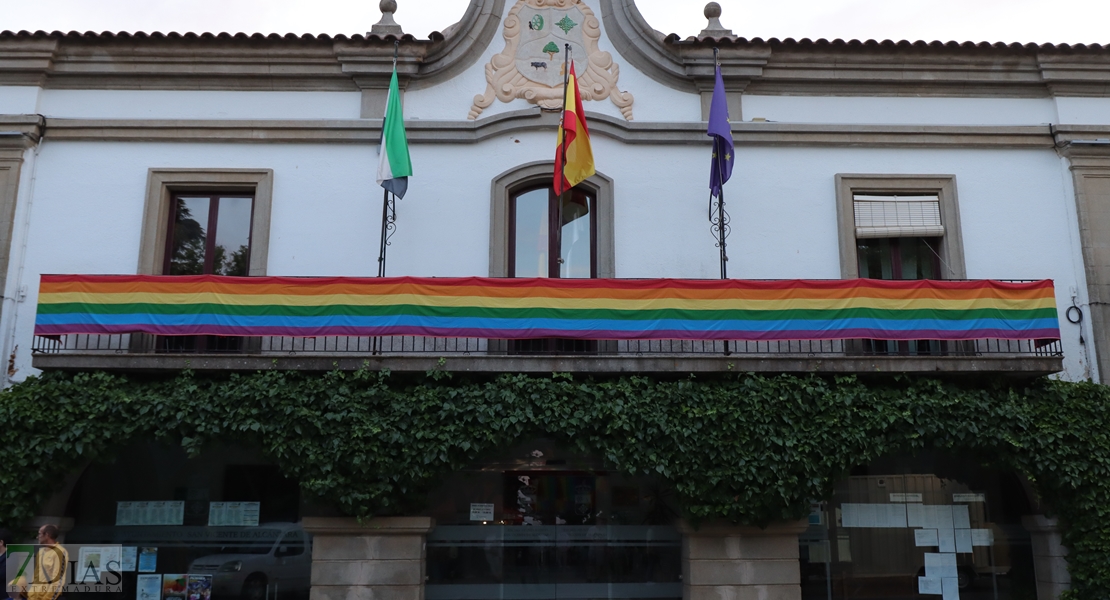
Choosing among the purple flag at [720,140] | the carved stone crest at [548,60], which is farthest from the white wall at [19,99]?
the purple flag at [720,140]

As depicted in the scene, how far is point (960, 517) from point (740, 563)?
121 inches

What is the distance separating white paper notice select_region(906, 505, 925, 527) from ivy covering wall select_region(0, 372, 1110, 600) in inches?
57.3

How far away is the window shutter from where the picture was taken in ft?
40.5

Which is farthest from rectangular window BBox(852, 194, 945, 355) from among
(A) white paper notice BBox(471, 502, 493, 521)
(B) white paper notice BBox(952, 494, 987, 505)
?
(A) white paper notice BBox(471, 502, 493, 521)

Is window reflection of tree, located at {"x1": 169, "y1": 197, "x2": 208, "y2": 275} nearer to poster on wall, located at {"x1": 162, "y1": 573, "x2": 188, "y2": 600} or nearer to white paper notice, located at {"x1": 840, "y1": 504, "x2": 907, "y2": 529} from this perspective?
poster on wall, located at {"x1": 162, "y1": 573, "x2": 188, "y2": 600}

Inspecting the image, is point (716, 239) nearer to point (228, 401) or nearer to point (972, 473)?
point (972, 473)

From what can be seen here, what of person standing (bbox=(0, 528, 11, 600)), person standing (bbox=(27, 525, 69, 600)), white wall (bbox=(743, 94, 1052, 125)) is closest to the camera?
person standing (bbox=(27, 525, 69, 600))

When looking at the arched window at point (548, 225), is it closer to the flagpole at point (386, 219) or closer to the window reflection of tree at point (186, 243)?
the flagpole at point (386, 219)

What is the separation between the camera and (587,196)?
41.2ft

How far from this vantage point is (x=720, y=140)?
11461 mm

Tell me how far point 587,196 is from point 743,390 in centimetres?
340

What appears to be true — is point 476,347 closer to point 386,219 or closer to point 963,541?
point 386,219

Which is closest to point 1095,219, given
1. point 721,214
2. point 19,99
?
point 721,214

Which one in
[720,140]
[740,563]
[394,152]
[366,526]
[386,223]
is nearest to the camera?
[366,526]
